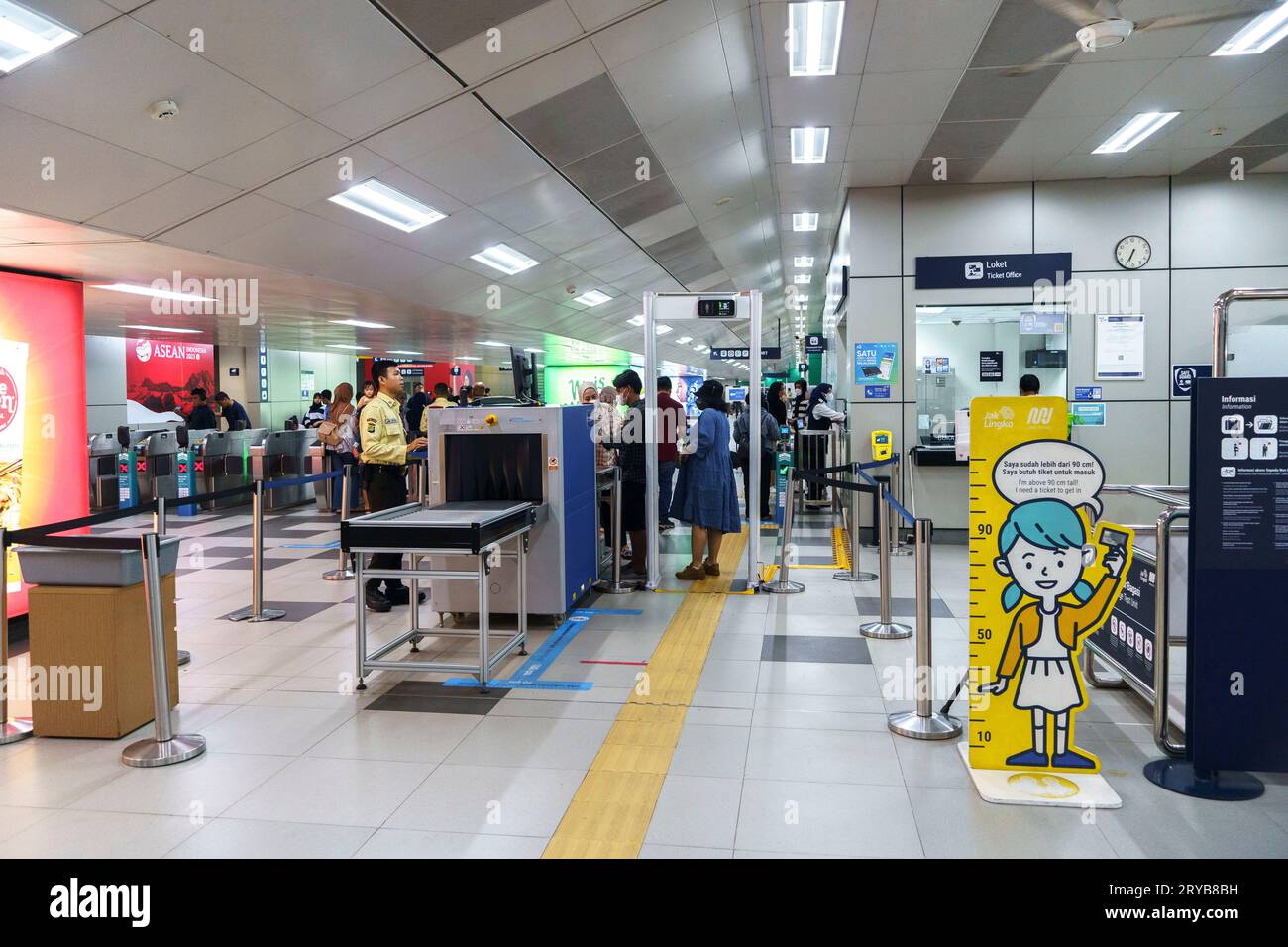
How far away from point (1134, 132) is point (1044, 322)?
78.3 inches

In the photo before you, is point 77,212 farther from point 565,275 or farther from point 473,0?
point 565,275

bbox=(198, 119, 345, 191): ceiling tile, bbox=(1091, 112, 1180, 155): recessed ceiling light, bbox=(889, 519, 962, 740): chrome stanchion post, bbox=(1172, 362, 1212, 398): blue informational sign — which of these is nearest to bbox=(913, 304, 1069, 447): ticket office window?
bbox=(1172, 362, 1212, 398): blue informational sign

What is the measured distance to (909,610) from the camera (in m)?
6.14

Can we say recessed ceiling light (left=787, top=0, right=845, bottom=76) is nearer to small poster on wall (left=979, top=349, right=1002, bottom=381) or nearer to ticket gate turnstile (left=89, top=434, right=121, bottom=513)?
small poster on wall (left=979, top=349, right=1002, bottom=381)

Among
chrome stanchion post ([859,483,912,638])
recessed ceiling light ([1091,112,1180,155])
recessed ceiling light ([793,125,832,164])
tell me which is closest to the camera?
chrome stanchion post ([859,483,912,638])

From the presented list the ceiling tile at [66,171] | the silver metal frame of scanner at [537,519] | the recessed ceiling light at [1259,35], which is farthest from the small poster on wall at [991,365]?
the ceiling tile at [66,171]

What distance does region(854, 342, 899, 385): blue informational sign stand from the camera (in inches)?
A: 353

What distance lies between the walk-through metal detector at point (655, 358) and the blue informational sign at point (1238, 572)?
11.0ft

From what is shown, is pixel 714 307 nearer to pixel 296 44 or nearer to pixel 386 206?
pixel 386 206

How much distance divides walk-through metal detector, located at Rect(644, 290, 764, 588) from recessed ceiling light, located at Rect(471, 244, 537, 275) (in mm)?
3467

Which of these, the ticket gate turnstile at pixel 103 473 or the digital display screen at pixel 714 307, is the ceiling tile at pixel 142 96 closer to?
the digital display screen at pixel 714 307

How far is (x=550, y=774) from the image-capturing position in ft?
11.2

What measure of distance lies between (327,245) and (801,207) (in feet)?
18.2
